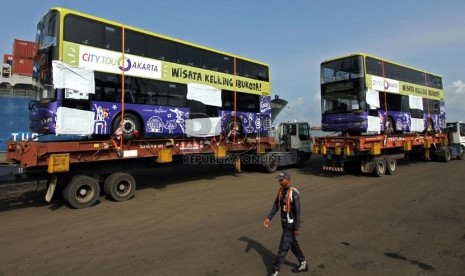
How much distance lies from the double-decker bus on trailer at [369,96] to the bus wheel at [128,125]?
30.4 feet

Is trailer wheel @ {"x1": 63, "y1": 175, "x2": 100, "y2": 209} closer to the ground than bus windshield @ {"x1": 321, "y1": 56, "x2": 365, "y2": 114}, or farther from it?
closer to the ground

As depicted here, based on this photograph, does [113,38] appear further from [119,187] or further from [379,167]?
[379,167]

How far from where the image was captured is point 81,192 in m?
9.62

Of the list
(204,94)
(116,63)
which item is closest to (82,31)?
(116,63)

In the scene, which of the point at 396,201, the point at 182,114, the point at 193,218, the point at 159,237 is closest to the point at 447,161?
the point at 396,201

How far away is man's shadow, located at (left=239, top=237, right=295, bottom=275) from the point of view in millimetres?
5412

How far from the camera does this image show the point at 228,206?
965cm

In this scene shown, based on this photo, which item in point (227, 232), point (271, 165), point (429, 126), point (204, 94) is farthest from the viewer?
point (429, 126)

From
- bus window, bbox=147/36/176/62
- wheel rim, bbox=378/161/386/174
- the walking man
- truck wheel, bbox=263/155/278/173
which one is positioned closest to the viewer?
the walking man

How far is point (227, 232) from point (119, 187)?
4625mm

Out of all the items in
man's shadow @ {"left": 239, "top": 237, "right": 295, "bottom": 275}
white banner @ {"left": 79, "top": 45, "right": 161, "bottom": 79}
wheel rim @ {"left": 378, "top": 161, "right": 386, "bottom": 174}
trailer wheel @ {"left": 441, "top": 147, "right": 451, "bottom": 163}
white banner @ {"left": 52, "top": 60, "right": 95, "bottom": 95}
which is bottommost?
man's shadow @ {"left": 239, "top": 237, "right": 295, "bottom": 275}

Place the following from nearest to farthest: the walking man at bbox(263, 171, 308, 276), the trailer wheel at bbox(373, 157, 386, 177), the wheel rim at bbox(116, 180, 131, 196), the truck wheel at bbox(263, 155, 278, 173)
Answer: the walking man at bbox(263, 171, 308, 276)
the wheel rim at bbox(116, 180, 131, 196)
the trailer wheel at bbox(373, 157, 386, 177)
the truck wheel at bbox(263, 155, 278, 173)

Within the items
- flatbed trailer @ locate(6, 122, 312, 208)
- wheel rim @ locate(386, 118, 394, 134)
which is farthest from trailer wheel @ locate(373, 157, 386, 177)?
flatbed trailer @ locate(6, 122, 312, 208)

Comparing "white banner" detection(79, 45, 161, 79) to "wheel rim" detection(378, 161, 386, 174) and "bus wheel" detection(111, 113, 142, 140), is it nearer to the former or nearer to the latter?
"bus wheel" detection(111, 113, 142, 140)
